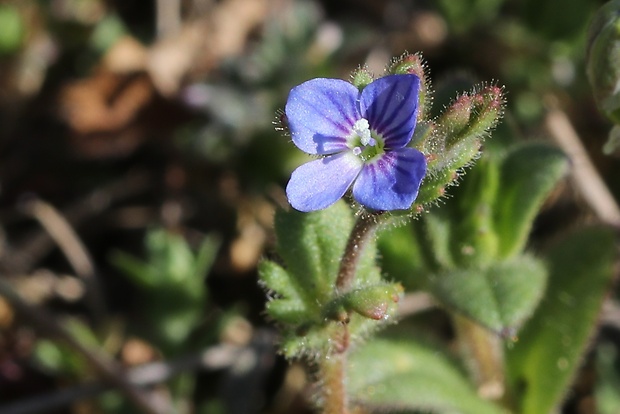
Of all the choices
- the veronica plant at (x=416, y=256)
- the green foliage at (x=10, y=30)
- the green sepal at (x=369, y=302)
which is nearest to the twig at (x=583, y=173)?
the veronica plant at (x=416, y=256)

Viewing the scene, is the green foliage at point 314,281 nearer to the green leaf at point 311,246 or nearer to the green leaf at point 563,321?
the green leaf at point 311,246

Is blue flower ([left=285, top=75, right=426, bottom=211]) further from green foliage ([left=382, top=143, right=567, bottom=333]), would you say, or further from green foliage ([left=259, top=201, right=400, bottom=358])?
green foliage ([left=382, top=143, right=567, bottom=333])

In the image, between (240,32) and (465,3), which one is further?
(240,32)

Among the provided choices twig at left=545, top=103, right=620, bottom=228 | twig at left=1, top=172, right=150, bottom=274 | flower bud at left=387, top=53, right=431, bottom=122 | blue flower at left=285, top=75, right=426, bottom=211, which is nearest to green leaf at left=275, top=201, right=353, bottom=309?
blue flower at left=285, top=75, right=426, bottom=211

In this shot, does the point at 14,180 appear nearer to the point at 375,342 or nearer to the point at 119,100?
the point at 119,100

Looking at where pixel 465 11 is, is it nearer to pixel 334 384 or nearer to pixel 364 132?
pixel 364 132

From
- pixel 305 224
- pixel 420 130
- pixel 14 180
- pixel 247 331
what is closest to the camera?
pixel 420 130

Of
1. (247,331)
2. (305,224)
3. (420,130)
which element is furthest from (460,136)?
(247,331)
